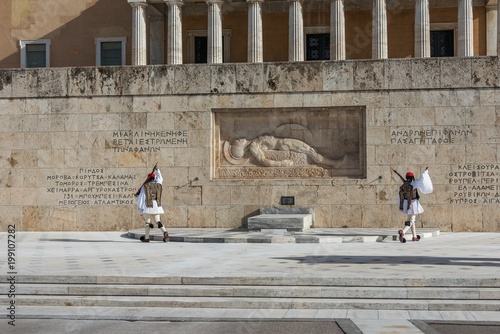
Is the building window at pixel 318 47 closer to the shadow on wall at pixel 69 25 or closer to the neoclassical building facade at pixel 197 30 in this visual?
the neoclassical building facade at pixel 197 30

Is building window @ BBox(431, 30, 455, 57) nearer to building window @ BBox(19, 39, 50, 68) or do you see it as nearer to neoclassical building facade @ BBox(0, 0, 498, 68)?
neoclassical building facade @ BBox(0, 0, 498, 68)

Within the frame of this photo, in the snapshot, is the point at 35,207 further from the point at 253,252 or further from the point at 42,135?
the point at 253,252

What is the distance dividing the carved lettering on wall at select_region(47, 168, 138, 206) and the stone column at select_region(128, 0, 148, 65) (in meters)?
13.6

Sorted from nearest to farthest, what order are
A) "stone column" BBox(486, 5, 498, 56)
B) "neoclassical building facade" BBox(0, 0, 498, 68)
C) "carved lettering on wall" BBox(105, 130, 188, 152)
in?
1. "carved lettering on wall" BBox(105, 130, 188, 152)
2. "stone column" BBox(486, 5, 498, 56)
3. "neoclassical building facade" BBox(0, 0, 498, 68)

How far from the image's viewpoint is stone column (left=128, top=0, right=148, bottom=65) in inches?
1544

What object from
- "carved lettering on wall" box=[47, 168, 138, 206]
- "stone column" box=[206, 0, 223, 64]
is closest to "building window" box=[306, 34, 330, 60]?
"stone column" box=[206, 0, 223, 64]

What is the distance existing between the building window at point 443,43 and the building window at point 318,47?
19.1 feet

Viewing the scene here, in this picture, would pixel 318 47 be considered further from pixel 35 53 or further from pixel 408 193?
pixel 408 193

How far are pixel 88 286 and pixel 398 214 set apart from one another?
564 inches

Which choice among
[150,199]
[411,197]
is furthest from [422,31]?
[150,199]

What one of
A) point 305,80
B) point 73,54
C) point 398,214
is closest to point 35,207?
point 305,80

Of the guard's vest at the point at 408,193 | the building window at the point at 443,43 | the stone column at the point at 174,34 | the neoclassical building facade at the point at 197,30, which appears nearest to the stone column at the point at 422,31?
the neoclassical building facade at the point at 197,30

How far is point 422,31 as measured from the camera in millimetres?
36469

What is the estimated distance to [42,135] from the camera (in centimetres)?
2662
